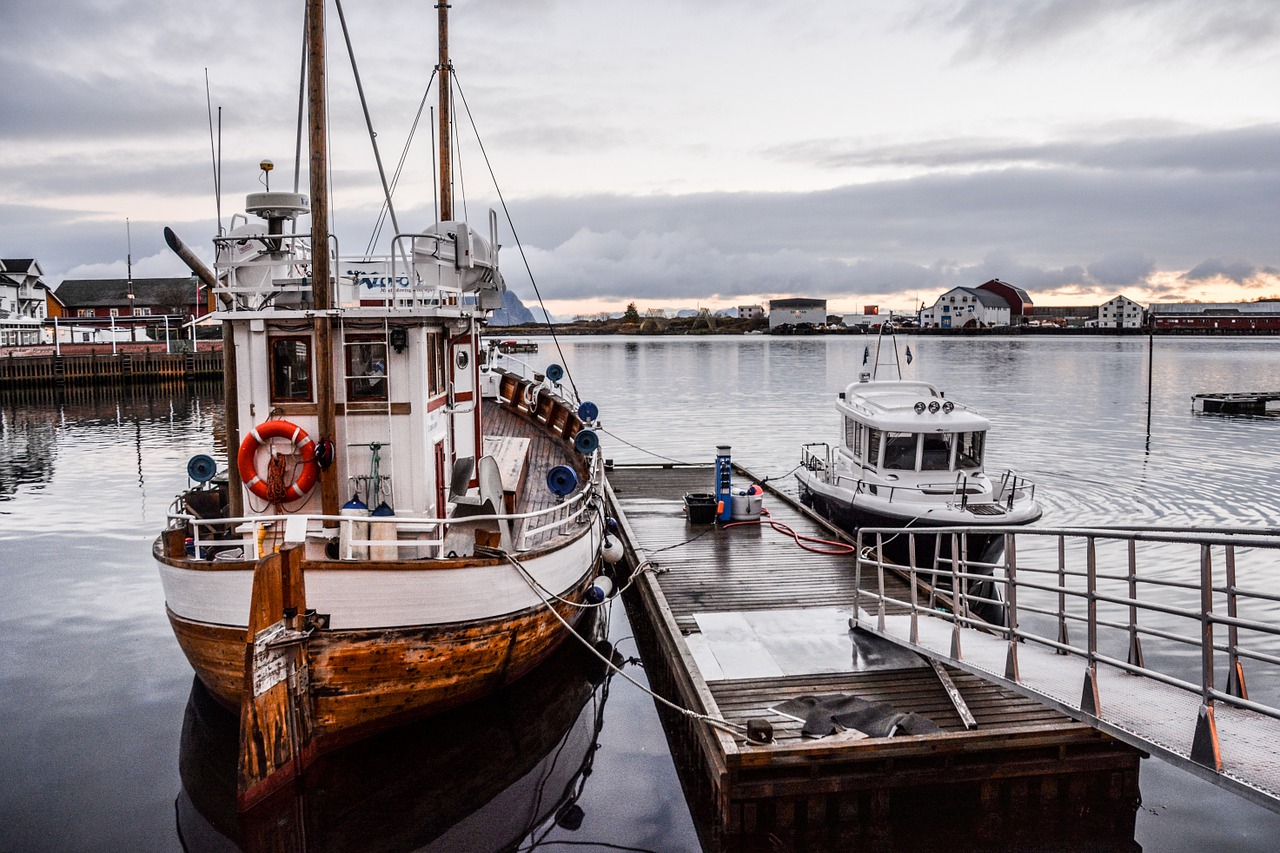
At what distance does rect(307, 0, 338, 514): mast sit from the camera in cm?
1070

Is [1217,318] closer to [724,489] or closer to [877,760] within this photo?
[724,489]

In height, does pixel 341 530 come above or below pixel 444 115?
below

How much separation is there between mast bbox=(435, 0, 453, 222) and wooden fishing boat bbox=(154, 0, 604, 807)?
303 inches

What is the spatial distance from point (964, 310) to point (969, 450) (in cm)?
18931

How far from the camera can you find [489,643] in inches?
438

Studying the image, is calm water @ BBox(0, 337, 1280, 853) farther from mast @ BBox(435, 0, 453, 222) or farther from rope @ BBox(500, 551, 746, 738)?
mast @ BBox(435, 0, 453, 222)

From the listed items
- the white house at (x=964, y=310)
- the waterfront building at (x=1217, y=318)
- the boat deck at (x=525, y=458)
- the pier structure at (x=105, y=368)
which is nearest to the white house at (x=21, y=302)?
the pier structure at (x=105, y=368)

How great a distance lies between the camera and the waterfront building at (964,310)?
638 feet

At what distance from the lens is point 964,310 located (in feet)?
640

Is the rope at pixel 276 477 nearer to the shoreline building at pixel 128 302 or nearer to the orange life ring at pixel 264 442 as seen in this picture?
the orange life ring at pixel 264 442

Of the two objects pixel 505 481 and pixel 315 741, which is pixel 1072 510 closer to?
pixel 505 481

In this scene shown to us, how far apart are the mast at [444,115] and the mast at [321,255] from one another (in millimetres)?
9183

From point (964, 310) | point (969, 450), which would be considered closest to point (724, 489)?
point (969, 450)

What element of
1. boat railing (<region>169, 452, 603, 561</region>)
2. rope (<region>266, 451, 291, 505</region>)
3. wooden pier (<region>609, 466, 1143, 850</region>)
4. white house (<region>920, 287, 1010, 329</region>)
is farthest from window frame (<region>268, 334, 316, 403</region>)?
white house (<region>920, 287, 1010, 329</region>)
